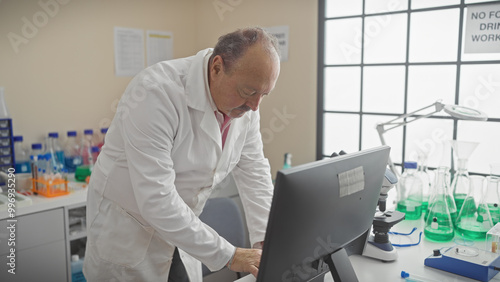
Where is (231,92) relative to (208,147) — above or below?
above

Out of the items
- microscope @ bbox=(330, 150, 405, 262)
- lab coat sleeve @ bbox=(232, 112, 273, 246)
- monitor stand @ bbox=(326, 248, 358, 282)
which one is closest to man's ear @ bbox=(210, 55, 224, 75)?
lab coat sleeve @ bbox=(232, 112, 273, 246)

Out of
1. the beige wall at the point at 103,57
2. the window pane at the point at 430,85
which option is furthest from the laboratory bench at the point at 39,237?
the window pane at the point at 430,85

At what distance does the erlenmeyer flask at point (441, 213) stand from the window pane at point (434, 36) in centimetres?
94

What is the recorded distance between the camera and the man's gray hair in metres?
1.26

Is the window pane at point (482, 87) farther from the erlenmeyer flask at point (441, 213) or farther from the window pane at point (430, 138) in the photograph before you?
the erlenmeyer flask at point (441, 213)

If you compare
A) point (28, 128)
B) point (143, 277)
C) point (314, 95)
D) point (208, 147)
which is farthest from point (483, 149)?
point (28, 128)

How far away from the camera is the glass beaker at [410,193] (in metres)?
1.94

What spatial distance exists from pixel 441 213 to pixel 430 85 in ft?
3.50

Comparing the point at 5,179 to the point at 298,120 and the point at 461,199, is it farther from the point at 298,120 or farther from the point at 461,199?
the point at 461,199

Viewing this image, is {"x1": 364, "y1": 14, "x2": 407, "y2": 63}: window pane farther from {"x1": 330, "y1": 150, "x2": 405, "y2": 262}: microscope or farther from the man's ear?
the man's ear

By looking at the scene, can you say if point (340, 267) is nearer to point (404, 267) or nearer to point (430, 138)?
point (404, 267)

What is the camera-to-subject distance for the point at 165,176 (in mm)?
1291

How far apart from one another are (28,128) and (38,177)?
0.40 meters

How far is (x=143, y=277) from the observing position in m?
1.57
